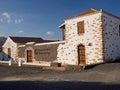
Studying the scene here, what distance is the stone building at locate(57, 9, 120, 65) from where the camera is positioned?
19422mm

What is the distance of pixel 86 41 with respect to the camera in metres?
20.4

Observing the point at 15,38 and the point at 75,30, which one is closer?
the point at 75,30

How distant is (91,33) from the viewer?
20.0 m

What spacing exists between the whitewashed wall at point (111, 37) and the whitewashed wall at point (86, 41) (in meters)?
0.60

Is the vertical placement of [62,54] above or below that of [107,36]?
below

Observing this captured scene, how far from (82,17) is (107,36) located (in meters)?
3.03

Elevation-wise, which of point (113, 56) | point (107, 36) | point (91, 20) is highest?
point (91, 20)

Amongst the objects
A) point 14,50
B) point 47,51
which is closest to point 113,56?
point 47,51

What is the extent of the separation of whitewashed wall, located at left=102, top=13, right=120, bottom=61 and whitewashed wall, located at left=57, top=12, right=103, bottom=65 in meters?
0.60

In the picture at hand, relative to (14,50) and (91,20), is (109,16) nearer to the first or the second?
(91,20)

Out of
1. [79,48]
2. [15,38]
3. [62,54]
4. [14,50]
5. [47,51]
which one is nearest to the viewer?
[79,48]

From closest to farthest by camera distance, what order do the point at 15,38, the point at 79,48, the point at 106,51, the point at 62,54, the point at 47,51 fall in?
the point at 106,51 → the point at 79,48 → the point at 62,54 → the point at 47,51 → the point at 15,38

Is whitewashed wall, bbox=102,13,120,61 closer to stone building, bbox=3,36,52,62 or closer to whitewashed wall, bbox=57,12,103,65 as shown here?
whitewashed wall, bbox=57,12,103,65

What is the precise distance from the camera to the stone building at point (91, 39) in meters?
19.4
